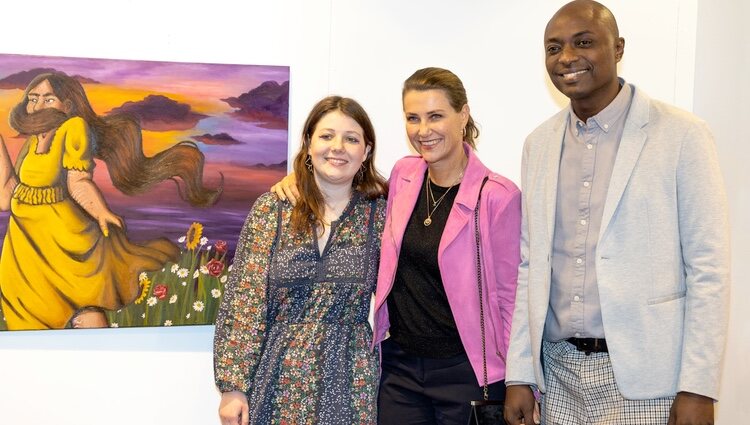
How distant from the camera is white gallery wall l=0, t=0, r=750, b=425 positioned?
109 inches

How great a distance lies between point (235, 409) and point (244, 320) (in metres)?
0.28

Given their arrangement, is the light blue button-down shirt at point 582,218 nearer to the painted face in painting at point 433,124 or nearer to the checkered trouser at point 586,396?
the checkered trouser at point 586,396

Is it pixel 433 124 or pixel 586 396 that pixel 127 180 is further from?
pixel 586 396

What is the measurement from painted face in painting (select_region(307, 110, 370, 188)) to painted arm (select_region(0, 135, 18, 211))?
1.08m

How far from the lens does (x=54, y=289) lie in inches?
106

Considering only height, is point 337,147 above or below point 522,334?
above

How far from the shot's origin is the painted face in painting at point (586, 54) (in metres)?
1.98

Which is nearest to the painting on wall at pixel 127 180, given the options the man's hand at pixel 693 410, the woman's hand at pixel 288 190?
the woman's hand at pixel 288 190

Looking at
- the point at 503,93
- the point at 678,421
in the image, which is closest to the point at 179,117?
the point at 503,93

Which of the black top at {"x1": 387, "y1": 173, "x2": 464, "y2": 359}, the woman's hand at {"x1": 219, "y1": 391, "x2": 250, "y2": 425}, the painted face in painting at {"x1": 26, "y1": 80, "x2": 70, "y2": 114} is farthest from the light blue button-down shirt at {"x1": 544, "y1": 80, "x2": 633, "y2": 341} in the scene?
the painted face in painting at {"x1": 26, "y1": 80, "x2": 70, "y2": 114}

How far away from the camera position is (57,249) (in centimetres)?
270

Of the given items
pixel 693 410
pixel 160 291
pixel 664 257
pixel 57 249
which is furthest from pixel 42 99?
pixel 693 410

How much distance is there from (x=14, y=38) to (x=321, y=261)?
4.52 ft

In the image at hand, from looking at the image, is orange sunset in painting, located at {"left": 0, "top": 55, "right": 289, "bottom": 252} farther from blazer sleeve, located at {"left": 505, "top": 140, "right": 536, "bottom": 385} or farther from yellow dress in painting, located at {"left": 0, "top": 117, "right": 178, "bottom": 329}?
blazer sleeve, located at {"left": 505, "top": 140, "right": 536, "bottom": 385}
